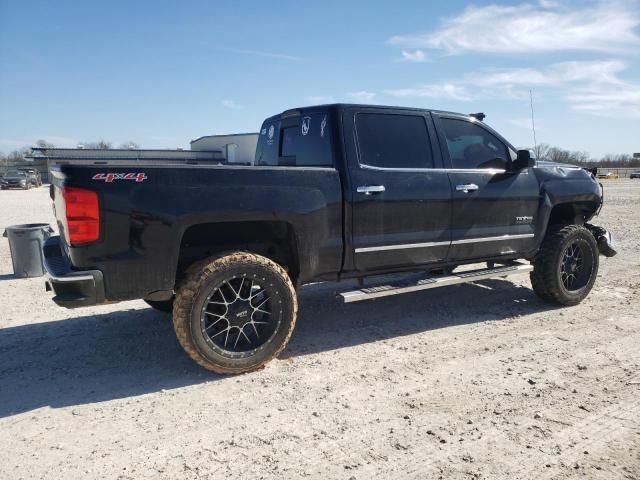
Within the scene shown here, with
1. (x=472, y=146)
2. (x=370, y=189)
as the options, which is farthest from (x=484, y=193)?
(x=370, y=189)

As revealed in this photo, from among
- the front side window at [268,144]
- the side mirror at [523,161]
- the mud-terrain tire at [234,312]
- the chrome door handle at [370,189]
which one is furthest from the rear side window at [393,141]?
the mud-terrain tire at [234,312]

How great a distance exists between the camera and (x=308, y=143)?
4.67 meters

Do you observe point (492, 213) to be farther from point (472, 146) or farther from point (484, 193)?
point (472, 146)

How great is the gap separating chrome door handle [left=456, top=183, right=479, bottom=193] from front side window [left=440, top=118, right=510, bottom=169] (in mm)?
237

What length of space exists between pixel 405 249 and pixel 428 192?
58cm

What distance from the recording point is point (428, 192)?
4570mm

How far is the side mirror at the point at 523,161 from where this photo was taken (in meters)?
5.14

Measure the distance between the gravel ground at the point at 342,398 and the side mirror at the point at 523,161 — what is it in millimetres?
1592

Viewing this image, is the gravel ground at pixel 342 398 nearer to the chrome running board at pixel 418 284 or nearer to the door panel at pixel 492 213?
the chrome running board at pixel 418 284

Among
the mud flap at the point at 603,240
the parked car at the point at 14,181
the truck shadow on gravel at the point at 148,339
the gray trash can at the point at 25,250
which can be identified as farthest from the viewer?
the parked car at the point at 14,181

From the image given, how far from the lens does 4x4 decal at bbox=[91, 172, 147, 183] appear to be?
3.26 meters

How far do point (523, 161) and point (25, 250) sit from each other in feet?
22.0

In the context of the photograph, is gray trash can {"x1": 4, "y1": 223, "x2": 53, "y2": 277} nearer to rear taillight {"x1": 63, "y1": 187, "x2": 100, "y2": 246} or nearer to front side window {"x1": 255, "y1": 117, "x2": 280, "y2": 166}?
front side window {"x1": 255, "y1": 117, "x2": 280, "y2": 166}

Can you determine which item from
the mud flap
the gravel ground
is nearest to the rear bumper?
the gravel ground
